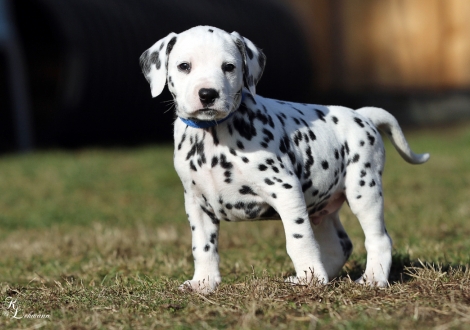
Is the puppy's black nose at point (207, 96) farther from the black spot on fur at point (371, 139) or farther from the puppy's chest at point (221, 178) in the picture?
the black spot on fur at point (371, 139)

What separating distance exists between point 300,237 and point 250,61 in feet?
3.25

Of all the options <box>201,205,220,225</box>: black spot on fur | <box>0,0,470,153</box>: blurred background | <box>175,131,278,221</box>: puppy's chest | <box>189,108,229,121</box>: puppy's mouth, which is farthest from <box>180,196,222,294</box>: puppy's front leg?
<box>0,0,470,153</box>: blurred background

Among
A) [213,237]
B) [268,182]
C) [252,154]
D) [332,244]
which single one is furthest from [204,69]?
[332,244]

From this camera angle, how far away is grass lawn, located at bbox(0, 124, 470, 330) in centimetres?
372

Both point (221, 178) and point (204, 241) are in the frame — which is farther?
point (204, 241)

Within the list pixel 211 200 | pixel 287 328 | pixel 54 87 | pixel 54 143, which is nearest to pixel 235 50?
pixel 211 200

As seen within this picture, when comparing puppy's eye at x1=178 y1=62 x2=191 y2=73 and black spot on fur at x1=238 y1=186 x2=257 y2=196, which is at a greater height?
puppy's eye at x1=178 y1=62 x2=191 y2=73

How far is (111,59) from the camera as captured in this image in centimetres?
1381

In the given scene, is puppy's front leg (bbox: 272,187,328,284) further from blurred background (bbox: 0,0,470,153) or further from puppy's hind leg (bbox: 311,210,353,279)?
blurred background (bbox: 0,0,470,153)

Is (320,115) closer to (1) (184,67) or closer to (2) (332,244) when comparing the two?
(2) (332,244)

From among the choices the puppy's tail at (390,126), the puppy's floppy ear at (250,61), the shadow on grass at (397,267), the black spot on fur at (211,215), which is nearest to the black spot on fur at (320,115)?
the puppy's tail at (390,126)

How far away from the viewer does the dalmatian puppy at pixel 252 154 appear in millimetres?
4242

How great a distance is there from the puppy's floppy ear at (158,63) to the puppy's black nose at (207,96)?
44cm

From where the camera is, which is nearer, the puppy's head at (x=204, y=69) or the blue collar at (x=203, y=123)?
the puppy's head at (x=204, y=69)
